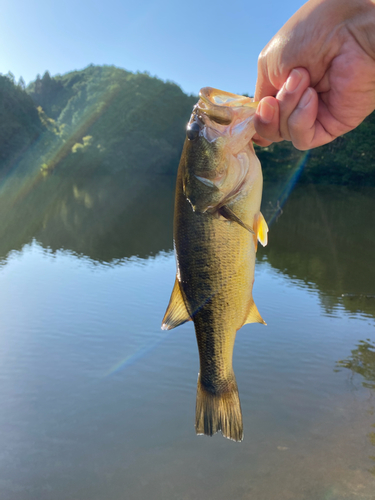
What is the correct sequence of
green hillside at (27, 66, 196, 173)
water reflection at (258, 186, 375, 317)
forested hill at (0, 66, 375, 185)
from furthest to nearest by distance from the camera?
green hillside at (27, 66, 196, 173), forested hill at (0, 66, 375, 185), water reflection at (258, 186, 375, 317)

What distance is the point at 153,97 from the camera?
68.4 meters

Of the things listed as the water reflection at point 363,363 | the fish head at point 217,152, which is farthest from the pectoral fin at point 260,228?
the water reflection at point 363,363

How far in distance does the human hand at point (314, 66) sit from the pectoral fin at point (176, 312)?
970 mm

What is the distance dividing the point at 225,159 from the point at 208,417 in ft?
4.84

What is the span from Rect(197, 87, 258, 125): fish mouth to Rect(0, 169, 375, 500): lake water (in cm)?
449

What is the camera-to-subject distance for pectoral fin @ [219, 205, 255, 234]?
2.13m

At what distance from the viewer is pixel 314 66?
2.23m

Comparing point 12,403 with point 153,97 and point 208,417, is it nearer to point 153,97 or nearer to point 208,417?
point 208,417

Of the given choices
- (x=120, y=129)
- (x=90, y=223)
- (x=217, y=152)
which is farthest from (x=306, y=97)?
(x=120, y=129)

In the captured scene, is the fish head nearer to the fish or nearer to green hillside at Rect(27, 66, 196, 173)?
Result: the fish

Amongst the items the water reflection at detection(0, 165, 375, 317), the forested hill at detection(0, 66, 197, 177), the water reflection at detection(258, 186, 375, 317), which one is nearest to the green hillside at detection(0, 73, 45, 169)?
the forested hill at detection(0, 66, 197, 177)

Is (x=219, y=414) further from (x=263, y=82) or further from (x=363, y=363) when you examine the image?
(x=363, y=363)

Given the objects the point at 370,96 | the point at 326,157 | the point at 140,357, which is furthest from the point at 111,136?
the point at 370,96

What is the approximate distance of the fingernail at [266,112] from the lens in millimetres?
2150
